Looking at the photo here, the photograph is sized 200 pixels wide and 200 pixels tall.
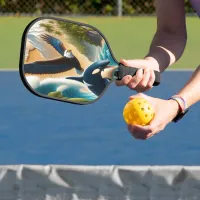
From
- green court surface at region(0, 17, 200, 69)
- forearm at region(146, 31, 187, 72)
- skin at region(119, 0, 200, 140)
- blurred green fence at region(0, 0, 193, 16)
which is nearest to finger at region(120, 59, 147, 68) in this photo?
skin at region(119, 0, 200, 140)

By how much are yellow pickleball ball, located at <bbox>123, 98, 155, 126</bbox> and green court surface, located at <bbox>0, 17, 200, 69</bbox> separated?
18.7 ft

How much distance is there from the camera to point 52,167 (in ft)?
11.4

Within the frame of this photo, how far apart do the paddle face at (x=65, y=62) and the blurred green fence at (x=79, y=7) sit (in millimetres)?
9893

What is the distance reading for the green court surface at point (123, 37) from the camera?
8156 mm

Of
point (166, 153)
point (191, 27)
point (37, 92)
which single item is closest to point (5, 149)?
point (166, 153)

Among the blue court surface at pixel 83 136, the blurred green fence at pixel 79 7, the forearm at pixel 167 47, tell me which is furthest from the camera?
the blurred green fence at pixel 79 7

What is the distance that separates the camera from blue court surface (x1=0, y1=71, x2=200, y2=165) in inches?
190

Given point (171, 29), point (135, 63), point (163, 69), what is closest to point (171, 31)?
point (171, 29)

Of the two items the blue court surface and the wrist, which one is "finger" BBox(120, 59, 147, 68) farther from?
the blue court surface

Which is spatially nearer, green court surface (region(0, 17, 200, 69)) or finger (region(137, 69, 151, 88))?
finger (region(137, 69, 151, 88))

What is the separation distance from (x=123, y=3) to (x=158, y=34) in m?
9.92

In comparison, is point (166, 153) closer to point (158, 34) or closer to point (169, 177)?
point (169, 177)

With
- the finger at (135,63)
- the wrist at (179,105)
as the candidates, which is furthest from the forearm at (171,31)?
the wrist at (179,105)

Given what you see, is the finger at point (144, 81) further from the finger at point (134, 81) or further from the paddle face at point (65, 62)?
the paddle face at point (65, 62)
